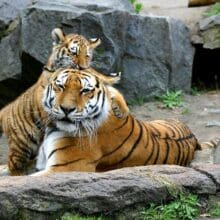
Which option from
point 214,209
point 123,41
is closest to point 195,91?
point 123,41

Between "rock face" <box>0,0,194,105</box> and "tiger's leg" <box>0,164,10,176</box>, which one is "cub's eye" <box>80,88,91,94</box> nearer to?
"tiger's leg" <box>0,164,10,176</box>

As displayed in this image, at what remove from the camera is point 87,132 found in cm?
644

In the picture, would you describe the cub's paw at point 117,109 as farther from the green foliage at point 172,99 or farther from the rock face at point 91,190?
the green foliage at point 172,99

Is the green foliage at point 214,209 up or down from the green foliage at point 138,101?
up

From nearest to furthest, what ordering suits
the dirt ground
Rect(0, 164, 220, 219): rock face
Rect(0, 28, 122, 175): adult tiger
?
Rect(0, 164, 220, 219): rock face < Rect(0, 28, 122, 175): adult tiger < the dirt ground

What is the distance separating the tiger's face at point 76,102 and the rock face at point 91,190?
38.1 inches

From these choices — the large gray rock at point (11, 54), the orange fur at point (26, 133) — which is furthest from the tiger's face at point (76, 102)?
the large gray rock at point (11, 54)

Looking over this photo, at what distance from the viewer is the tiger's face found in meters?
6.31

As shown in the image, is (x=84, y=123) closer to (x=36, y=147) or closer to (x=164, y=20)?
(x=36, y=147)

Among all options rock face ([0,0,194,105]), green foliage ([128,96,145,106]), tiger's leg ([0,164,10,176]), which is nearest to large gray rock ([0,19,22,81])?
rock face ([0,0,194,105])

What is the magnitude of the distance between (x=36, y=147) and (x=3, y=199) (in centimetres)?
201

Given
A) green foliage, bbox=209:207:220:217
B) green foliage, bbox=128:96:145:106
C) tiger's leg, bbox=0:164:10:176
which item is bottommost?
tiger's leg, bbox=0:164:10:176

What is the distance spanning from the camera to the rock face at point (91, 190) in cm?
505

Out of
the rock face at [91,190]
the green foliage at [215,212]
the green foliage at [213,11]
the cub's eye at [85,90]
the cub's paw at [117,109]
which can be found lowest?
the green foliage at [215,212]
